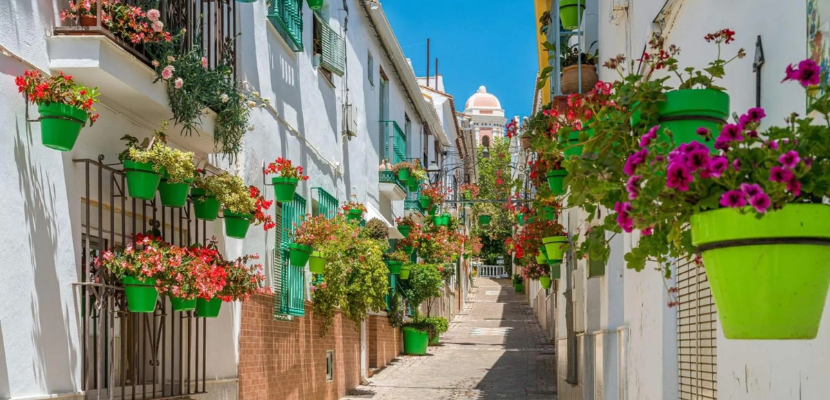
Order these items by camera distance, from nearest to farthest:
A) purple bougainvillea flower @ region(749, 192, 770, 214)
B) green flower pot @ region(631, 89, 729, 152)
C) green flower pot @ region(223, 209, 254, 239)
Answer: purple bougainvillea flower @ region(749, 192, 770, 214) < green flower pot @ region(631, 89, 729, 152) < green flower pot @ region(223, 209, 254, 239)

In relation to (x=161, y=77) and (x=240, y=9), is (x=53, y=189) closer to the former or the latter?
(x=161, y=77)

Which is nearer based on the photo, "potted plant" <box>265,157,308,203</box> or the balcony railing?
the balcony railing

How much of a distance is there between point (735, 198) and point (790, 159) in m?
0.16

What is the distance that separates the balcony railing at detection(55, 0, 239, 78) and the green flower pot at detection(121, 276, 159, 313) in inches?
68.1

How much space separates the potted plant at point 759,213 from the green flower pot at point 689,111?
3.32ft

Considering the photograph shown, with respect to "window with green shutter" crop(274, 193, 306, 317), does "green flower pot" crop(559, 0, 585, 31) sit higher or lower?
higher

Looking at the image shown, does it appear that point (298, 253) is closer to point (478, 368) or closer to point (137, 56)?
point (137, 56)

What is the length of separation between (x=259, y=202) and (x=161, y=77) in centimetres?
226

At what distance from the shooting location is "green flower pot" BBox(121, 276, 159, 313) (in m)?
Result: 7.07

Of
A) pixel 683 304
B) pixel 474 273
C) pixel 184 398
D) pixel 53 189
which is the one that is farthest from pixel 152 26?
pixel 474 273

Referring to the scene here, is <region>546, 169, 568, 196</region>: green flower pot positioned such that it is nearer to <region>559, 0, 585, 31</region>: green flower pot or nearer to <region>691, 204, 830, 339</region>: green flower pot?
<region>559, 0, 585, 31</region>: green flower pot

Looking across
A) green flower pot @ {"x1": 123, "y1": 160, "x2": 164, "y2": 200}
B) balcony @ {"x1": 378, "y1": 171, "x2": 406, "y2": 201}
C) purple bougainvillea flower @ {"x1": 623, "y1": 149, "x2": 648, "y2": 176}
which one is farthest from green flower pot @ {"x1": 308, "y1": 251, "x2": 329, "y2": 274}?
purple bougainvillea flower @ {"x1": 623, "y1": 149, "x2": 648, "y2": 176}

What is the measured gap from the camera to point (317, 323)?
14492 millimetres

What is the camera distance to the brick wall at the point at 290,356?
10.8m
